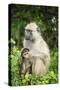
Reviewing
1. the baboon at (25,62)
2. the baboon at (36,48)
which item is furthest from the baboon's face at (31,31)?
the baboon at (25,62)

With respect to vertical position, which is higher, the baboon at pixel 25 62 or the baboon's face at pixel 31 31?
the baboon's face at pixel 31 31

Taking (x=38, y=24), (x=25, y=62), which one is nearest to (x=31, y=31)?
(x=38, y=24)

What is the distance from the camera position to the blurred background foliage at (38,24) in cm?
242

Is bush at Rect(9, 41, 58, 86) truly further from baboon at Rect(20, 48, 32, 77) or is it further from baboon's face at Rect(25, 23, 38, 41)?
baboon's face at Rect(25, 23, 38, 41)

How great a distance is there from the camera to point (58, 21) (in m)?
2.59

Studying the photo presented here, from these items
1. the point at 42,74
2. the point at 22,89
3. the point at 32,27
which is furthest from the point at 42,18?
the point at 22,89

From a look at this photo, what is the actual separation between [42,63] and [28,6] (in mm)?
552

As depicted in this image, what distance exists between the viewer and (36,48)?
2504mm

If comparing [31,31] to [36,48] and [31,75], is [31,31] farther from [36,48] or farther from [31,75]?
[31,75]

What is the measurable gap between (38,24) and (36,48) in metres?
0.23

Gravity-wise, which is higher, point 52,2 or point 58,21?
point 52,2

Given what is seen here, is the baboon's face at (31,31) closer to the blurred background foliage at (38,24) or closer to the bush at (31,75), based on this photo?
the blurred background foliage at (38,24)

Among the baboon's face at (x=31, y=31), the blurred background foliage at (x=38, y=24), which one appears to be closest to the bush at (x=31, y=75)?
the blurred background foliage at (x=38, y=24)

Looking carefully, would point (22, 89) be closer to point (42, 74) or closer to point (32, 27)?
point (42, 74)
